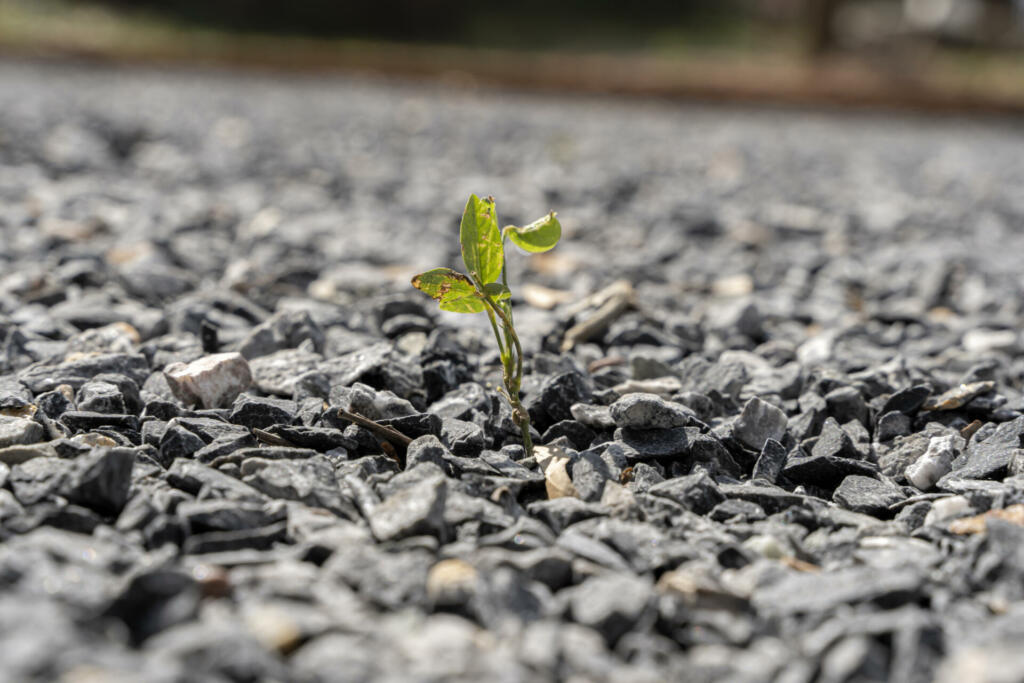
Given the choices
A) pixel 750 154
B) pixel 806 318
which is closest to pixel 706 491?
pixel 806 318

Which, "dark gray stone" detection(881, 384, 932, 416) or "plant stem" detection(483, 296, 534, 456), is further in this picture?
"dark gray stone" detection(881, 384, 932, 416)

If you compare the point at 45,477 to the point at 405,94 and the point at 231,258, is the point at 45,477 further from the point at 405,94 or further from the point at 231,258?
the point at 405,94

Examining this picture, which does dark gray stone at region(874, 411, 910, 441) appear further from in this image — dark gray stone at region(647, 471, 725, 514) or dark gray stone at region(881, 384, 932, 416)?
dark gray stone at region(647, 471, 725, 514)

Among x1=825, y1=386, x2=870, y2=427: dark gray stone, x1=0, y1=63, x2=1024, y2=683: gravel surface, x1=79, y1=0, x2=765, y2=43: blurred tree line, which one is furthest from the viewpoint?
x1=79, y1=0, x2=765, y2=43: blurred tree line

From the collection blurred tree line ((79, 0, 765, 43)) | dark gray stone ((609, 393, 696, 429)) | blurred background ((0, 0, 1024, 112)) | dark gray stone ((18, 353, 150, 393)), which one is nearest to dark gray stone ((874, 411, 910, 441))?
dark gray stone ((609, 393, 696, 429))

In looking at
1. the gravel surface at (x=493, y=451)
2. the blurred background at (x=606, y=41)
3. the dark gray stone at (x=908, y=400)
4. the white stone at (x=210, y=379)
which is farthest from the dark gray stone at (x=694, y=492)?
the blurred background at (x=606, y=41)

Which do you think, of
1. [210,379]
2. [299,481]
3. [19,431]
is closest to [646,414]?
[299,481]

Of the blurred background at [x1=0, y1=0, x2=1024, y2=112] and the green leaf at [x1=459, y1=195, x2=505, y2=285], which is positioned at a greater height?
the blurred background at [x1=0, y1=0, x2=1024, y2=112]
